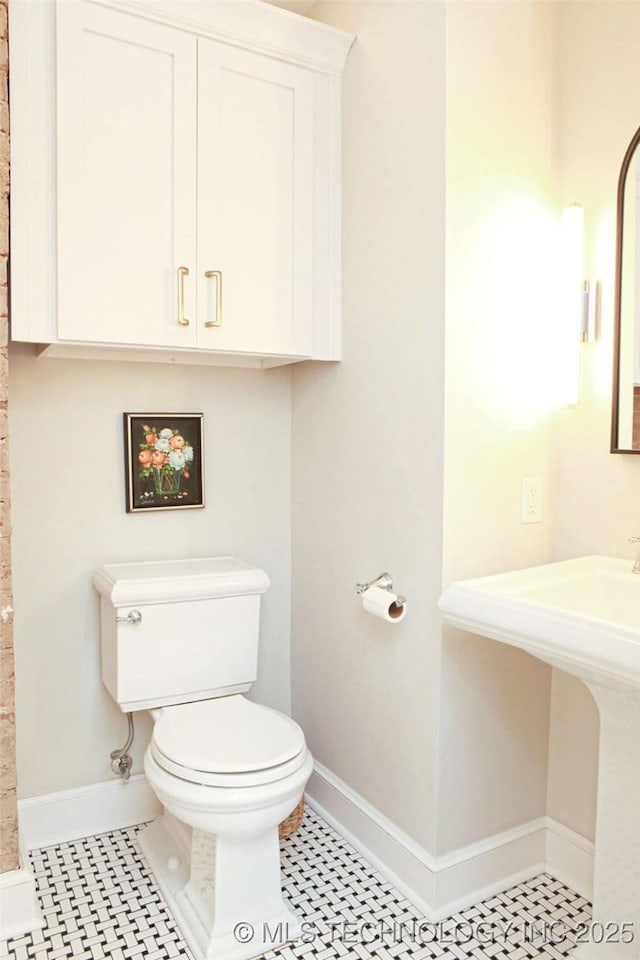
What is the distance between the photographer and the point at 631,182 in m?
1.79

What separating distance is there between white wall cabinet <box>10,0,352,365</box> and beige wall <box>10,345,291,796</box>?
16 cm

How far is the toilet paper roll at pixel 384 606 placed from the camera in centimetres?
189

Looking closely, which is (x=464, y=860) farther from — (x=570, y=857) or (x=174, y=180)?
(x=174, y=180)

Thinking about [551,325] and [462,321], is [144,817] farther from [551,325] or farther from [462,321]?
[551,325]

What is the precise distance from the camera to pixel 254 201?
80.8 inches

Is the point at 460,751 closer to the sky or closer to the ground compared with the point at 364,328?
closer to the ground

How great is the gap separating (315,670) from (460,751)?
657 millimetres

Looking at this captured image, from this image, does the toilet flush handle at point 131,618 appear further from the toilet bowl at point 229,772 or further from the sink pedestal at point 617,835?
the sink pedestal at point 617,835

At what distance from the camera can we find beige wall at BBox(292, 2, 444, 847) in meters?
1.83

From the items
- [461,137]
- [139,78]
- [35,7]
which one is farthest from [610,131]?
[35,7]

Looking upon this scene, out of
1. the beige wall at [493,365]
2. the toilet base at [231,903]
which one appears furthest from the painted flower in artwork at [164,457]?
the toilet base at [231,903]

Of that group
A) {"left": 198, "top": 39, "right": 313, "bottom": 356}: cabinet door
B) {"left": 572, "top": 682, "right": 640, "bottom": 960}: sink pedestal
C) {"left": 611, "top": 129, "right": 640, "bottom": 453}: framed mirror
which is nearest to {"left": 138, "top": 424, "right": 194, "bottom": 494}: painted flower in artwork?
{"left": 198, "top": 39, "right": 313, "bottom": 356}: cabinet door

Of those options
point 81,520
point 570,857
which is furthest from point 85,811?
point 570,857

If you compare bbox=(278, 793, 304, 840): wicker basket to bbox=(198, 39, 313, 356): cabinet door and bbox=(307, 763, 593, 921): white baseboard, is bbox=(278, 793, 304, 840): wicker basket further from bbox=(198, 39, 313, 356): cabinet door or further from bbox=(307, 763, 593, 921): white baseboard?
bbox=(198, 39, 313, 356): cabinet door
